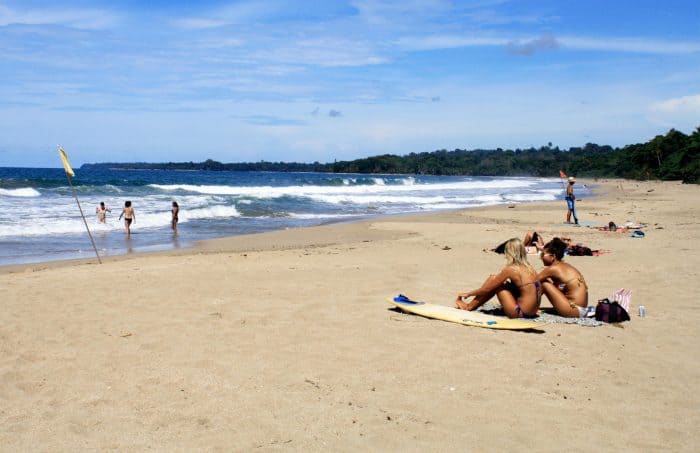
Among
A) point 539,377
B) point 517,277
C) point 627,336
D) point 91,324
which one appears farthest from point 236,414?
point 627,336

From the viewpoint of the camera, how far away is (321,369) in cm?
529

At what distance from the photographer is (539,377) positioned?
514cm

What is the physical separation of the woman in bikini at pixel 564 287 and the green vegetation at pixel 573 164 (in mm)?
53071

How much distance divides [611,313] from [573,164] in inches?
4533

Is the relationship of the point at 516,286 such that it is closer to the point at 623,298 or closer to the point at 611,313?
the point at 611,313

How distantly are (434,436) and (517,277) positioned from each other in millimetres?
3158

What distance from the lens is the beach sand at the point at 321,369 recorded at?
4.11 m

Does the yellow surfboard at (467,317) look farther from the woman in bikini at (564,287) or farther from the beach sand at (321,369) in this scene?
the woman in bikini at (564,287)

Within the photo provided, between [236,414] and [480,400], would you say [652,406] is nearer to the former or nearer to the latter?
[480,400]

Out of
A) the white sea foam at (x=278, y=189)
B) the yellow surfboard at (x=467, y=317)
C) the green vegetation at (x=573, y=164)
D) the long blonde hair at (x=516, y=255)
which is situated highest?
the green vegetation at (x=573, y=164)

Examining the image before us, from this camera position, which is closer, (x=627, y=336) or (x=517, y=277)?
(x=627, y=336)

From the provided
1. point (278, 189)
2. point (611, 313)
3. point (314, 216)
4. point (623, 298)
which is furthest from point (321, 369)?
point (278, 189)

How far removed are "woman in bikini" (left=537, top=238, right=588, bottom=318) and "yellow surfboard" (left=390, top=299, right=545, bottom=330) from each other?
468 mm

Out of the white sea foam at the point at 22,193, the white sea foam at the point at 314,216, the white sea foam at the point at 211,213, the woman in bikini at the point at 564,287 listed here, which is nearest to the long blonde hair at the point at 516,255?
the woman in bikini at the point at 564,287
